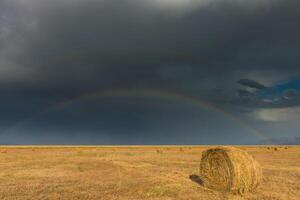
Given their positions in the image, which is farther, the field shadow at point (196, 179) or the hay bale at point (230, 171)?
the field shadow at point (196, 179)

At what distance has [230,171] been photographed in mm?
15344

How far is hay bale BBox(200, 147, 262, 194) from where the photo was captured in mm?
14672

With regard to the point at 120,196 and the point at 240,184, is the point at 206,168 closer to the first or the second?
the point at 240,184

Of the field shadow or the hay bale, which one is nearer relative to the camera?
the hay bale

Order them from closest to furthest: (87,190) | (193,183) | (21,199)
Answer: (21,199) → (87,190) → (193,183)

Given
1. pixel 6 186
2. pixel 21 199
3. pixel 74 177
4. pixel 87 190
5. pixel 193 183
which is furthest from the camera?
pixel 74 177

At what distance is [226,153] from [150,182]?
409 centimetres

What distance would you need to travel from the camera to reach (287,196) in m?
13.5

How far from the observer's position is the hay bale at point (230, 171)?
1467 centimetres

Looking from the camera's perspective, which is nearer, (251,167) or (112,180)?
(251,167)

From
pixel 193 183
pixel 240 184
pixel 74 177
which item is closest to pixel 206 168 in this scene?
pixel 193 183

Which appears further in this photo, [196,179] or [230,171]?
[196,179]

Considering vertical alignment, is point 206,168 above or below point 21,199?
above

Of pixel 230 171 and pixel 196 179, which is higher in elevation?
pixel 230 171
